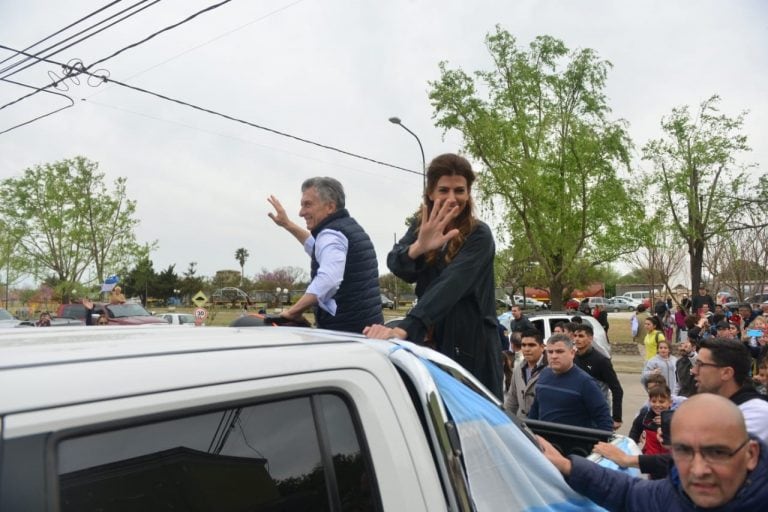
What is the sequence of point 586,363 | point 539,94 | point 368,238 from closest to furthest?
point 368,238
point 586,363
point 539,94

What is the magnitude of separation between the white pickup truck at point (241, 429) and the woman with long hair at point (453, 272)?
2.25 feet

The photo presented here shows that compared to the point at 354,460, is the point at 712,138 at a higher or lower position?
higher

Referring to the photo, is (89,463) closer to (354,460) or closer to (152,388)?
(152,388)

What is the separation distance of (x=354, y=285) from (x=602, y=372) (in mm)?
4165

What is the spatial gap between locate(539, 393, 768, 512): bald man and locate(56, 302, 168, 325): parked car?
18.2 metres

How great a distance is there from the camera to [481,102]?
74.8 feet

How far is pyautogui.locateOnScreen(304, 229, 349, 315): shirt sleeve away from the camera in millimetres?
2777

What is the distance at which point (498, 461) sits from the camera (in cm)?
171

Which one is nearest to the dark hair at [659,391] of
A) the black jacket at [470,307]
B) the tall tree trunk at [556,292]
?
the black jacket at [470,307]

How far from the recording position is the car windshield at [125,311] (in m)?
20.6

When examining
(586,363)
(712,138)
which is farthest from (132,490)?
(712,138)

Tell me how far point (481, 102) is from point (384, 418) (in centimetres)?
2245

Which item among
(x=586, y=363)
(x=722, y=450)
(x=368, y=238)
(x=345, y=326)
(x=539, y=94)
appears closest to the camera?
(x=722, y=450)

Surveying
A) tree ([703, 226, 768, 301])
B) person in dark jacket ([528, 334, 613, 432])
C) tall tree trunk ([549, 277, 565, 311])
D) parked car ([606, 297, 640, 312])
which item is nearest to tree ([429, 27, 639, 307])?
tall tree trunk ([549, 277, 565, 311])
